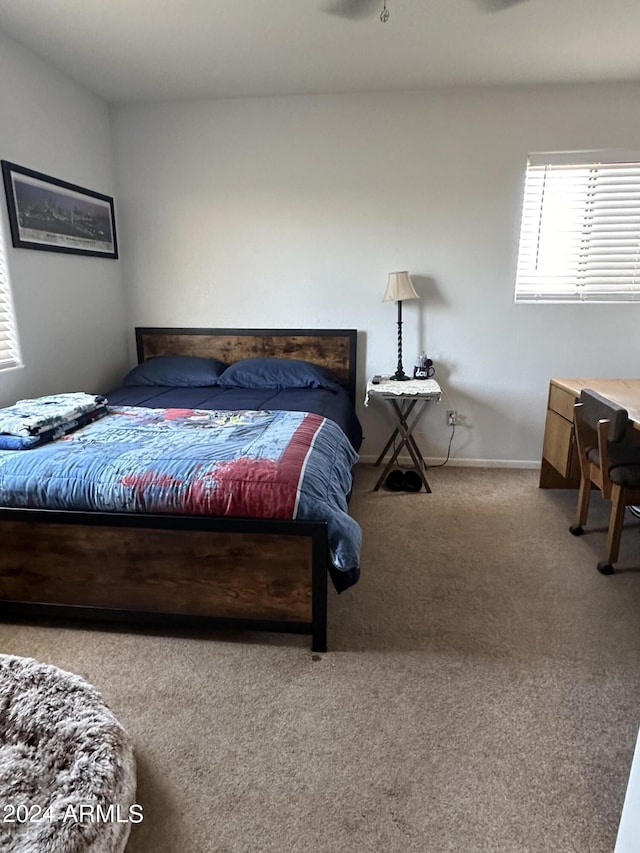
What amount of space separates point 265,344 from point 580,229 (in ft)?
7.56

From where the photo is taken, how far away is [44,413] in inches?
91.6

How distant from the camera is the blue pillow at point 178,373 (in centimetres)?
351

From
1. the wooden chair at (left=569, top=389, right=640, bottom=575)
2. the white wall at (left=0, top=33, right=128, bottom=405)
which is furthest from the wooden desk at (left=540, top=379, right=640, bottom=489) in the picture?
the white wall at (left=0, top=33, right=128, bottom=405)

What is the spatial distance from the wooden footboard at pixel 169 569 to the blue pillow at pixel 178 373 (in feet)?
5.75

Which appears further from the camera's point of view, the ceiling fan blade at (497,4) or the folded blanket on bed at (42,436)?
the ceiling fan blade at (497,4)

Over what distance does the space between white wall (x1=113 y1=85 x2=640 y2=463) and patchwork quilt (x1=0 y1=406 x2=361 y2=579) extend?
1.81 m

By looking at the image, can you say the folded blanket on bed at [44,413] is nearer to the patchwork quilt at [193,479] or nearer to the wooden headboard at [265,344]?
the patchwork quilt at [193,479]

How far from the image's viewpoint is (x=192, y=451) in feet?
6.70

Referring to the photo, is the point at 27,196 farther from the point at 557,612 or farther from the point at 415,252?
the point at 557,612

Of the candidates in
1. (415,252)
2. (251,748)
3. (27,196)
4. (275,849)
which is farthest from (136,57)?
(275,849)

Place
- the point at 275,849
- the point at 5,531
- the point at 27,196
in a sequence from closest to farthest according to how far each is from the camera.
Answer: the point at 275,849 → the point at 5,531 → the point at 27,196

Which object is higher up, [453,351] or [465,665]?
[453,351]

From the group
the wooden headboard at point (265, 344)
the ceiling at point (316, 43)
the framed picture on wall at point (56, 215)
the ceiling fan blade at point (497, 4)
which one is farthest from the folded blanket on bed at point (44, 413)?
the ceiling fan blade at point (497, 4)

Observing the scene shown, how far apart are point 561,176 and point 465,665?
316 centimetres
